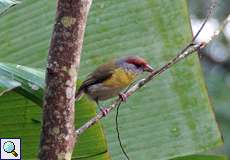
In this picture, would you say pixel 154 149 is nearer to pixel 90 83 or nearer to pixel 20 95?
pixel 90 83

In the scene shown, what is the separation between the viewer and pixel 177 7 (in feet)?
9.23

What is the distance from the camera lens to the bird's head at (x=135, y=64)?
293 centimetres

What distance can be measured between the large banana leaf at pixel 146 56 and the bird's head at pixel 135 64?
32mm

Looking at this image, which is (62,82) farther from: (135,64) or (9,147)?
(135,64)

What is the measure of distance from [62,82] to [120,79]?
1.23 meters

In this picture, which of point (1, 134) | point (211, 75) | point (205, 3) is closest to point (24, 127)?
point (1, 134)

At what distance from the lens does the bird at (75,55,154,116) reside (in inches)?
116

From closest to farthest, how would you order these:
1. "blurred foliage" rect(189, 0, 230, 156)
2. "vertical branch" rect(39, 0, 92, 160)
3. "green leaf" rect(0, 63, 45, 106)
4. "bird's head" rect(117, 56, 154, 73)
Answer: "vertical branch" rect(39, 0, 92, 160), "green leaf" rect(0, 63, 45, 106), "bird's head" rect(117, 56, 154, 73), "blurred foliage" rect(189, 0, 230, 156)

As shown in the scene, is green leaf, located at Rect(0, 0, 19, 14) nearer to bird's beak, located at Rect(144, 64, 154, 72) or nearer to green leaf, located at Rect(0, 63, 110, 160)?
green leaf, located at Rect(0, 63, 110, 160)

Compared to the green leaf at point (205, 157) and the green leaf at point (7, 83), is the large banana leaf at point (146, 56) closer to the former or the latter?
the green leaf at point (205, 157)

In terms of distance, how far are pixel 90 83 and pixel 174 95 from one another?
38 centimetres

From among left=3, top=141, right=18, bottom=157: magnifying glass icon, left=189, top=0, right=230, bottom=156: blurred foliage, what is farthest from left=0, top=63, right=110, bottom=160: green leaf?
left=189, top=0, right=230, bottom=156: blurred foliage

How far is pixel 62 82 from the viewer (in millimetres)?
1930

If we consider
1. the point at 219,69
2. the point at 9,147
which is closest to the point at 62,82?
the point at 9,147
